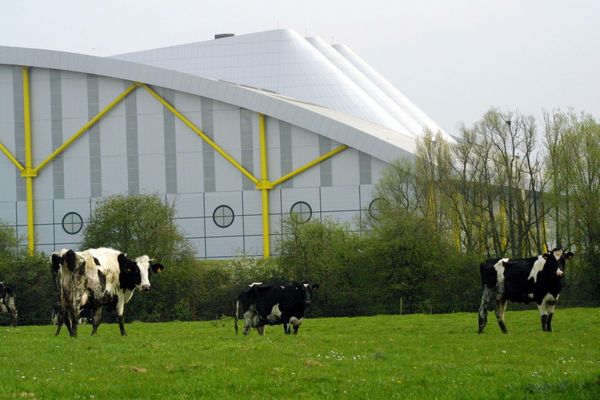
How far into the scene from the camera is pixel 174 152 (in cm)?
7181

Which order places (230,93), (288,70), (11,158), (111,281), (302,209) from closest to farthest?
1. (111,281)
2. (302,209)
3. (230,93)
4. (11,158)
5. (288,70)

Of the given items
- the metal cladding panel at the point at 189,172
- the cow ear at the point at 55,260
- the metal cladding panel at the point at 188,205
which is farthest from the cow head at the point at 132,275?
the metal cladding panel at the point at 189,172

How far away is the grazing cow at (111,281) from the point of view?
2656 centimetres

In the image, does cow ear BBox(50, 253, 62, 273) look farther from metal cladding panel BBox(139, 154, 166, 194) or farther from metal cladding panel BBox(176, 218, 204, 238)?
metal cladding panel BBox(139, 154, 166, 194)

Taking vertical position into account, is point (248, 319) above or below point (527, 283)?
below

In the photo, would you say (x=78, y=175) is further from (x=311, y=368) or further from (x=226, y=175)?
(x=311, y=368)

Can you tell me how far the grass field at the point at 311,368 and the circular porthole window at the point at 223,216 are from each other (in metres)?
46.0

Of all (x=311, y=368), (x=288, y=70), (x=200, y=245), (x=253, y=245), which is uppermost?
(x=288, y=70)

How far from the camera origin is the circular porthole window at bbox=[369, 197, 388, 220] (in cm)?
6334

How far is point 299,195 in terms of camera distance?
70.5 metres

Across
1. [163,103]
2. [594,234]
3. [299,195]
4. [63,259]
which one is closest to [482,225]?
[594,234]

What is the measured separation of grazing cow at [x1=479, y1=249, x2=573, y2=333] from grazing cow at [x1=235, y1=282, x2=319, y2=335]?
4.21 m

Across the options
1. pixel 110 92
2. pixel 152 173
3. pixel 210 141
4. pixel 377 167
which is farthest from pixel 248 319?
pixel 110 92

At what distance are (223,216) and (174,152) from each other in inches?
188
